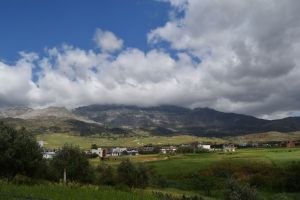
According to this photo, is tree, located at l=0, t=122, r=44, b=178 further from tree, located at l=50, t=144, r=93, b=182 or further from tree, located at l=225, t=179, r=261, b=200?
tree, located at l=225, t=179, r=261, b=200

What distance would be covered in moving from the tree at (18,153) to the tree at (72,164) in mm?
17333

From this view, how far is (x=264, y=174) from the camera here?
427 feet

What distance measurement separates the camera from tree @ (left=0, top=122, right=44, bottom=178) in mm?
70625

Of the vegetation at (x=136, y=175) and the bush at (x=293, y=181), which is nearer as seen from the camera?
the vegetation at (x=136, y=175)

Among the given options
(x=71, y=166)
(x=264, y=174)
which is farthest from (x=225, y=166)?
(x=71, y=166)

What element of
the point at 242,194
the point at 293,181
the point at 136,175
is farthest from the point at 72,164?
the point at 293,181

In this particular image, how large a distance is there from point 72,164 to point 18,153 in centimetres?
2403

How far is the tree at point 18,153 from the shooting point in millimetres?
70625

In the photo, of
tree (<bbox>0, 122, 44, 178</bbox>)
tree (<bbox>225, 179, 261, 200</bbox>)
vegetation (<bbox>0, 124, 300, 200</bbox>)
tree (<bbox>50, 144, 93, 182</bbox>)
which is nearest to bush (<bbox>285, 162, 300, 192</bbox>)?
vegetation (<bbox>0, 124, 300, 200</bbox>)

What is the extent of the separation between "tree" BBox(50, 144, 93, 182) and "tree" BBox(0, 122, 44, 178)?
17.3m

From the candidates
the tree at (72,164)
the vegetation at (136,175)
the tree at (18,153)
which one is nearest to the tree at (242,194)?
the vegetation at (136,175)

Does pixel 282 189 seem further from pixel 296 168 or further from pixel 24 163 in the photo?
pixel 24 163

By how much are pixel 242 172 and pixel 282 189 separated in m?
24.8

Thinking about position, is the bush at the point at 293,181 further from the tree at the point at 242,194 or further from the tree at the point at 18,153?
the tree at the point at 18,153
